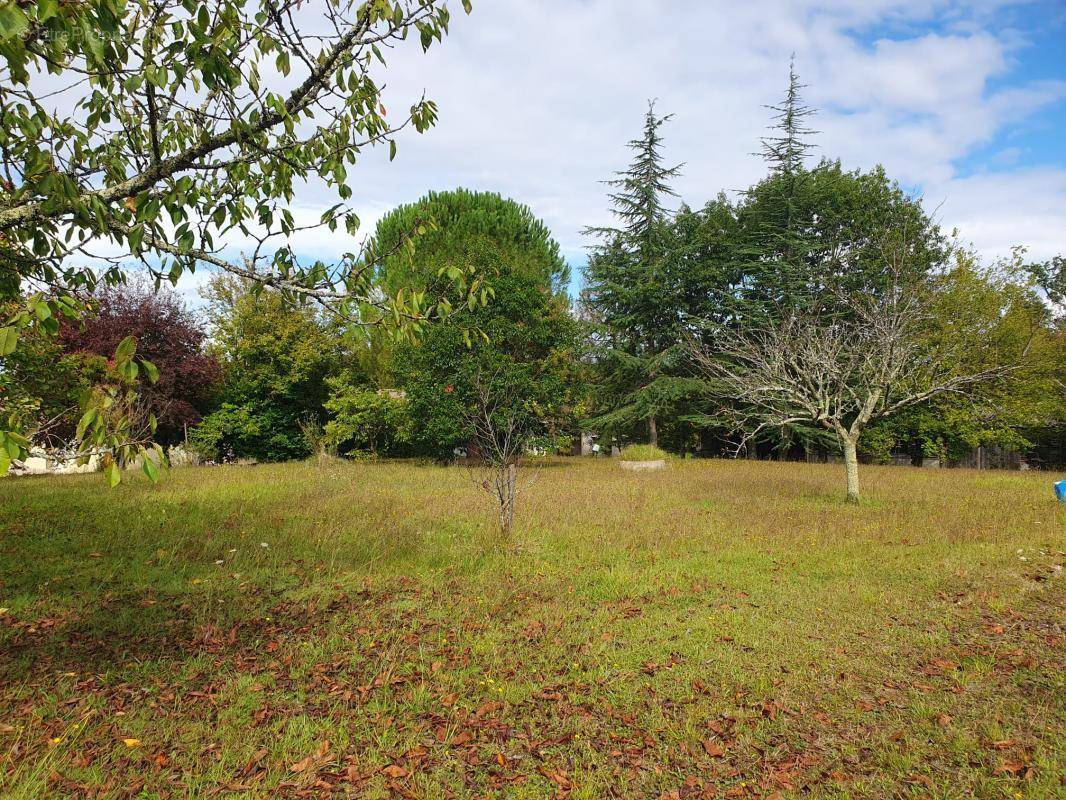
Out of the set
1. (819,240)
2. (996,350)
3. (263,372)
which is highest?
(819,240)

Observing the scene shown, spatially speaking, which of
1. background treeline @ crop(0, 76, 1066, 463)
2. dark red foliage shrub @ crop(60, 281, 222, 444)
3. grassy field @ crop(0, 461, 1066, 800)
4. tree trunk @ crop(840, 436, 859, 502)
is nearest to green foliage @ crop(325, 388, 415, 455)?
background treeline @ crop(0, 76, 1066, 463)

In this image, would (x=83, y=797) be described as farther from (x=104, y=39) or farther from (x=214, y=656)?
(x=104, y=39)

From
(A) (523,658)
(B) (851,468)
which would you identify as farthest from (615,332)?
(A) (523,658)

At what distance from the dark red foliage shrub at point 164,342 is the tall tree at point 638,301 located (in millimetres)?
16455

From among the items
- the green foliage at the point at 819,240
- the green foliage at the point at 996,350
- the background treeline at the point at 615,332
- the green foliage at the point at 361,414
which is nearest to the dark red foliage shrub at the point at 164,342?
the background treeline at the point at 615,332

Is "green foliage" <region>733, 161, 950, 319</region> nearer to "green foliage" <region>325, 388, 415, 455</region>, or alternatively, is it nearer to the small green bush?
the small green bush

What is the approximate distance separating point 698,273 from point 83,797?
28.1 meters

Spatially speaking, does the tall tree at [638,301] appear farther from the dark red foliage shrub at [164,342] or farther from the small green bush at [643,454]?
the dark red foliage shrub at [164,342]

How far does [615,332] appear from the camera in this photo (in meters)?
29.6

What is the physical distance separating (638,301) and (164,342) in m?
19.1

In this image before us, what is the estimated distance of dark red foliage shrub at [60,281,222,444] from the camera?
774 inches

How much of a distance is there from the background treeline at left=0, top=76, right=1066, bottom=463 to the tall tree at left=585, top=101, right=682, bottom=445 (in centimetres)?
9

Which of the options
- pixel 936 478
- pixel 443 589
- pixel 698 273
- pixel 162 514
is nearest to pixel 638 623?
pixel 443 589

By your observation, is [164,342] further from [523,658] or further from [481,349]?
[523,658]
